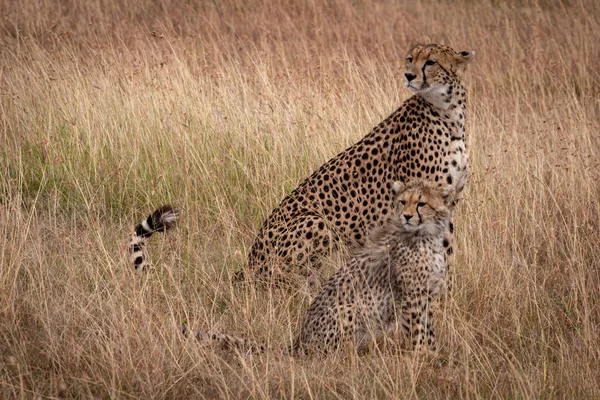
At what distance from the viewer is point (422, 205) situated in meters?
3.40

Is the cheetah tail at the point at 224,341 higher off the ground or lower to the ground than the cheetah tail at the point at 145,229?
lower

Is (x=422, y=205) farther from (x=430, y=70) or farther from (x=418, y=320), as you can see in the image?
(x=430, y=70)

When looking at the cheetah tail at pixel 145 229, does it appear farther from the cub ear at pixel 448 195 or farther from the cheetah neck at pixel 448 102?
the cheetah neck at pixel 448 102

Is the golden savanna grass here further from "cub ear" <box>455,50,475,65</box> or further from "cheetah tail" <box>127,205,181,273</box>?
"cub ear" <box>455,50,475,65</box>

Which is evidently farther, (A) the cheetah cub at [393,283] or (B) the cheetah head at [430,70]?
(B) the cheetah head at [430,70]

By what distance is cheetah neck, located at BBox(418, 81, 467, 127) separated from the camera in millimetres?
3988

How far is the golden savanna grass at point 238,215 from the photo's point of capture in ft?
9.73

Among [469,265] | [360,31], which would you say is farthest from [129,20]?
[469,265]

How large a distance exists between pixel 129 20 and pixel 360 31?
2.06 metres

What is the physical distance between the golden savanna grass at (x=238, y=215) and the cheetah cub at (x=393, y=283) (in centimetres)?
8

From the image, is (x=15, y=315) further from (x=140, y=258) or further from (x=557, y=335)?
(x=557, y=335)

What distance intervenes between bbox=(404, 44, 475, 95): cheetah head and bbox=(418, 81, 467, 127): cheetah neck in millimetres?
12

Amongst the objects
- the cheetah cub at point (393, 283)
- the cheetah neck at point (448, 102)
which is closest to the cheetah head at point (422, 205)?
the cheetah cub at point (393, 283)

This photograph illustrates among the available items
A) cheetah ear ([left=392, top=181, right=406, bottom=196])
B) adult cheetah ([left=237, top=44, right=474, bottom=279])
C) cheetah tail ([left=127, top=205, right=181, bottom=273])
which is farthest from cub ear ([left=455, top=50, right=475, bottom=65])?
cheetah tail ([left=127, top=205, right=181, bottom=273])
